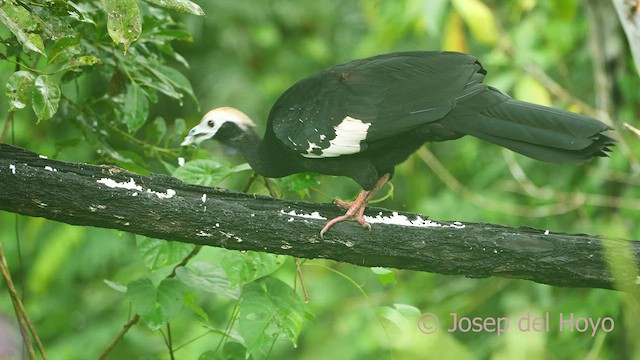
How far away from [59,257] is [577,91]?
3668 millimetres

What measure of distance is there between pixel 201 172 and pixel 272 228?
0.47 meters

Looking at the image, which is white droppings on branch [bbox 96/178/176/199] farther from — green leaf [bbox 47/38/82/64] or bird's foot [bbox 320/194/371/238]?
bird's foot [bbox 320/194/371/238]

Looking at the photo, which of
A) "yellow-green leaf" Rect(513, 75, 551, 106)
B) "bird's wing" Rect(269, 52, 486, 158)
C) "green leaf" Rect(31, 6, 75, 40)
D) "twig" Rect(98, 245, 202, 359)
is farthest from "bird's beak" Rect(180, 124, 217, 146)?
"yellow-green leaf" Rect(513, 75, 551, 106)

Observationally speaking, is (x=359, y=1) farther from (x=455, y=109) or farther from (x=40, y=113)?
(x=40, y=113)

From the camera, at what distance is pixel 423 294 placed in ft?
17.5

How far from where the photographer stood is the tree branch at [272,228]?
219 cm

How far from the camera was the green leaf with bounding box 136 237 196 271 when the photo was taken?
97.5 inches

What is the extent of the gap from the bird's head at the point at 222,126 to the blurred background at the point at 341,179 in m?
0.07

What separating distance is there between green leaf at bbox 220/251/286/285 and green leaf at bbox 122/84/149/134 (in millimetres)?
591

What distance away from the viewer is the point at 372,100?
262 centimetres

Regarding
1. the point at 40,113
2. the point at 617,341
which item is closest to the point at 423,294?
the point at 617,341

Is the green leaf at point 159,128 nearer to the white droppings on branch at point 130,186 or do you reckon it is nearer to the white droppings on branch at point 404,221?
the white droppings on branch at point 130,186

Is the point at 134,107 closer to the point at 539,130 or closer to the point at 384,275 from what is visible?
the point at 384,275

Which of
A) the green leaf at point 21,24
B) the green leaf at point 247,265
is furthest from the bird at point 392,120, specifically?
the green leaf at point 21,24
